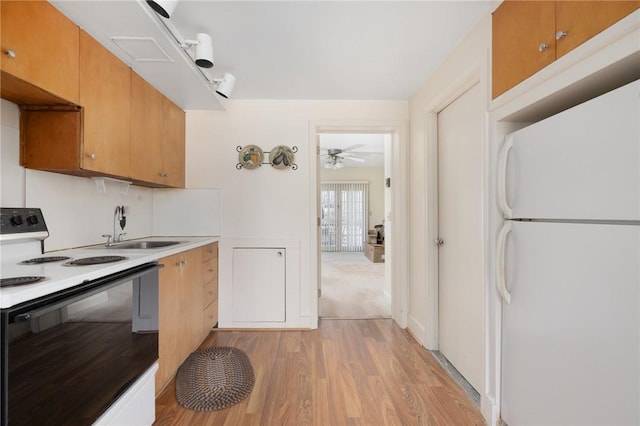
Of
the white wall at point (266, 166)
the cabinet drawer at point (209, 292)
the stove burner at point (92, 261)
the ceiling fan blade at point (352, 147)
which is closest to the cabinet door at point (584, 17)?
the white wall at point (266, 166)

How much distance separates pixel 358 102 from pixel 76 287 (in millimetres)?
2627

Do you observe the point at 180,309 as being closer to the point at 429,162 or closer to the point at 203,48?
the point at 203,48

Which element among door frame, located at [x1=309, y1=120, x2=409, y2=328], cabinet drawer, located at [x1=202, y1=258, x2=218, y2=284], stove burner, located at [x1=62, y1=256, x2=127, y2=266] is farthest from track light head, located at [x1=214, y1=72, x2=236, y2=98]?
cabinet drawer, located at [x1=202, y1=258, x2=218, y2=284]

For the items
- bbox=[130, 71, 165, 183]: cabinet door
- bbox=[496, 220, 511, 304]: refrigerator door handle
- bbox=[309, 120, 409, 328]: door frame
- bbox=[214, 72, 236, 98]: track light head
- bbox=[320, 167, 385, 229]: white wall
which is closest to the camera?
bbox=[496, 220, 511, 304]: refrigerator door handle

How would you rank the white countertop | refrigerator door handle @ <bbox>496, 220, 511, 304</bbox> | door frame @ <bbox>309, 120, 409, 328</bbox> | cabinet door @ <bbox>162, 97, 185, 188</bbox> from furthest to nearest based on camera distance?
door frame @ <bbox>309, 120, 409, 328</bbox>, cabinet door @ <bbox>162, 97, 185, 188</bbox>, refrigerator door handle @ <bbox>496, 220, 511, 304</bbox>, the white countertop

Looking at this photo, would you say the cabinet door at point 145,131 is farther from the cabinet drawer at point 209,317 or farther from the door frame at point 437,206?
the door frame at point 437,206

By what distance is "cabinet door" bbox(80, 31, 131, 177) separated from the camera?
147 cm

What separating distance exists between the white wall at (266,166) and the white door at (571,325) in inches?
71.2

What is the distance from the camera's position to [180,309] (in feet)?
6.24

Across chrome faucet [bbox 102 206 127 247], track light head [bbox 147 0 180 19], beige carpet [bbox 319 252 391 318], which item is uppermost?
track light head [bbox 147 0 180 19]

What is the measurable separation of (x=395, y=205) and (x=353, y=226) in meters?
5.63

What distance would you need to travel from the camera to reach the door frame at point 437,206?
4.97ft

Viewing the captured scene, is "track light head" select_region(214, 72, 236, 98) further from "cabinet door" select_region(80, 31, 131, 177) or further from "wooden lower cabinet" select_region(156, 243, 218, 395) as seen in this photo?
"wooden lower cabinet" select_region(156, 243, 218, 395)

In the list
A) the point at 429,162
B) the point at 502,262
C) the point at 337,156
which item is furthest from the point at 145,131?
the point at 337,156
